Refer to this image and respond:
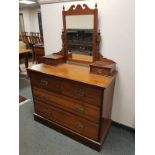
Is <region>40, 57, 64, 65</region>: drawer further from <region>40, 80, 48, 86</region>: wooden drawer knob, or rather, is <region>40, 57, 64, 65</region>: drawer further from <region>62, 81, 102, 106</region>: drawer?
<region>62, 81, 102, 106</region>: drawer

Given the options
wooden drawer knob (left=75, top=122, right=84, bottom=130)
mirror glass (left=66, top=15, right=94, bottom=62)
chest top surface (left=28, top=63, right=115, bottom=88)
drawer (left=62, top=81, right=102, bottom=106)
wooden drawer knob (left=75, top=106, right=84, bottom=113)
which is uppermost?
mirror glass (left=66, top=15, right=94, bottom=62)

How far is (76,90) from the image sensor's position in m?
1.72

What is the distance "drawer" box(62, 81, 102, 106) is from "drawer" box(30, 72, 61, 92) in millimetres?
112

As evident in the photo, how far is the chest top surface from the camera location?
5.31ft

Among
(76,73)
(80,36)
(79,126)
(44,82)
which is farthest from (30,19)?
(79,126)

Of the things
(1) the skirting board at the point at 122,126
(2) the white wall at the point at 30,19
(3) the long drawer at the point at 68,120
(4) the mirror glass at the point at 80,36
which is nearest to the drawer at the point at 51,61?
(4) the mirror glass at the point at 80,36

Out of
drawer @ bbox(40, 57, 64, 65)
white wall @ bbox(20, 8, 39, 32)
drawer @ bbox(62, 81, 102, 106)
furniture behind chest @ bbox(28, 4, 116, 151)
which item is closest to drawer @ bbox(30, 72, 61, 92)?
furniture behind chest @ bbox(28, 4, 116, 151)

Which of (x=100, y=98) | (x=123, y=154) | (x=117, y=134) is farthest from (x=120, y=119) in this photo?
(x=100, y=98)

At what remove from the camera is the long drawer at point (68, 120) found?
1.78m

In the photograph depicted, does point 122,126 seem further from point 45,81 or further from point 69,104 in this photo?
point 45,81
